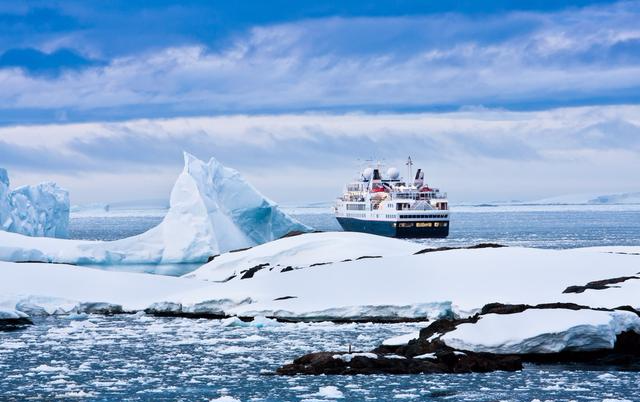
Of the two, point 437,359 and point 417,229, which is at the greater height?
point 417,229

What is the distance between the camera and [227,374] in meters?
21.0

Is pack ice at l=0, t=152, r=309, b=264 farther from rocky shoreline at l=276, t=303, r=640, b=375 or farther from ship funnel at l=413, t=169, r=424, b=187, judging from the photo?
ship funnel at l=413, t=169, r=424, b=187

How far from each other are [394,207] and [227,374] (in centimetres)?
7419

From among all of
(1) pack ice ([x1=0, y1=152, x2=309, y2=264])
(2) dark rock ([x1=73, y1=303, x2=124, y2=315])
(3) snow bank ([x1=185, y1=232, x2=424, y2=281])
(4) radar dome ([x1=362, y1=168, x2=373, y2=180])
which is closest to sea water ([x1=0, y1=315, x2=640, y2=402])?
(2) dark rock ([x1=73, y1=303, x2=124, y2=315])

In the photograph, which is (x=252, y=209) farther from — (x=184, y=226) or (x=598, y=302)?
(x=598, y=302)

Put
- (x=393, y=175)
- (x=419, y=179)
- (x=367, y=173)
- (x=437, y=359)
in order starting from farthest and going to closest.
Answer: (x=367, y=173) < (x=393, y=175) < (x=419, y=179) < (x=437, y=359)

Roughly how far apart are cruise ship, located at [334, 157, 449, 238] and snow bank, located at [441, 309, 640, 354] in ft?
231

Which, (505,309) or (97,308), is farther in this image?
(97,308)

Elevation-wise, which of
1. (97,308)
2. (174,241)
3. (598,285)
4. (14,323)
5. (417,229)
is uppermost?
(417,229)

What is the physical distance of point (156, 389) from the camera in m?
19.2

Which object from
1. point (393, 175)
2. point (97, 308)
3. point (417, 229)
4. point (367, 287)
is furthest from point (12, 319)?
point (393, 175)

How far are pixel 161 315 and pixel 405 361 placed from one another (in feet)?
44.9

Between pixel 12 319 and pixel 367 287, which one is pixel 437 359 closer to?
pixel 367 287

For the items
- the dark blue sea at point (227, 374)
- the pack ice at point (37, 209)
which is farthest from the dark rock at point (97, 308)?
the pack ice at point (37, 209)
